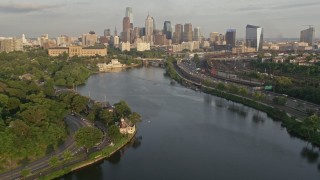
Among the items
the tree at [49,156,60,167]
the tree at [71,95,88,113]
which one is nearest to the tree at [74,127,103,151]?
the tree at [49,156,60,167]

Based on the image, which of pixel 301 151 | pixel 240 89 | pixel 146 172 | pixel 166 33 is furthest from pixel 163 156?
pixel 166 33

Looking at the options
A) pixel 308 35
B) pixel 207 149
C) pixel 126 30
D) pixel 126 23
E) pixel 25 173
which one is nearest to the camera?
pixel 25 173

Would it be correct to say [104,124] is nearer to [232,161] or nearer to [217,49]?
[232,161]

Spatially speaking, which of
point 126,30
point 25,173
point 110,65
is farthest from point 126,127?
point 126,30

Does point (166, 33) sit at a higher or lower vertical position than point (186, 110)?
higher

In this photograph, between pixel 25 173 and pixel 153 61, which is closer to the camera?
pixel 25 173

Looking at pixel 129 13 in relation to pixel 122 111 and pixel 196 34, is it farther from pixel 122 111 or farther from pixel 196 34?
pixel 122 111

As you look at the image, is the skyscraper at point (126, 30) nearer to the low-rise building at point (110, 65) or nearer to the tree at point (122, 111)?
the low-rise building at point (110, 65)

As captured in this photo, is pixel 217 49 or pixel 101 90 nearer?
pixel 101 90
